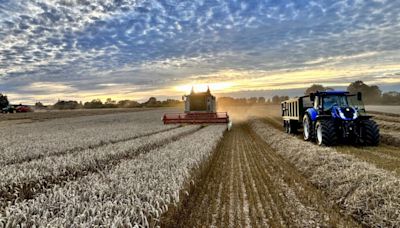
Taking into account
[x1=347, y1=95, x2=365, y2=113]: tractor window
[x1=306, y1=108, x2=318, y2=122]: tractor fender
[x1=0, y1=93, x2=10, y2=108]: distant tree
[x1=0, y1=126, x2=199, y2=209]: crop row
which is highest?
[x1=0, y1=93, x2=10, y2=108]: distant tree

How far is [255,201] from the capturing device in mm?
7508

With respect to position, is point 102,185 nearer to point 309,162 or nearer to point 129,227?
point 129,227

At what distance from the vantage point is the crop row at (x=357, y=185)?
6.01m

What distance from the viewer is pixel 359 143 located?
1531cm

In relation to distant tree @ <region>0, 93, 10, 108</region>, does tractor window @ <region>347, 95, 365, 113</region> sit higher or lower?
lower

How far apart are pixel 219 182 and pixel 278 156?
531cm

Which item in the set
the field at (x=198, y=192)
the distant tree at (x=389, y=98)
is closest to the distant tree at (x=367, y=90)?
the distant tree at (x=389, y=98)

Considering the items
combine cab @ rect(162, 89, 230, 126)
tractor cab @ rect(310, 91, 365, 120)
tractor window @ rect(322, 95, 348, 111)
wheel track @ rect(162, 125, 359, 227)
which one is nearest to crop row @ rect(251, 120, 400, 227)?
wheel track @ rect(162, 125, 359, 227)

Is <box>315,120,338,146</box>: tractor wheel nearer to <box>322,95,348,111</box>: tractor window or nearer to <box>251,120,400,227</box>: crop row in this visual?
<box>322,95,348,111</box>: tractor window

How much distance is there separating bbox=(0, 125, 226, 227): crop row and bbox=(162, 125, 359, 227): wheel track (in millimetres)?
534

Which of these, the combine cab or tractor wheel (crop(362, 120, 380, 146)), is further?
the combine cab

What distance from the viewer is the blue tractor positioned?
14398 mm

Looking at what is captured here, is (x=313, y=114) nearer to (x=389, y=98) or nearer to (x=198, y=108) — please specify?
(x=198, y=108)

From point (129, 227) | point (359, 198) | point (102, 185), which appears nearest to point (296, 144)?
point (359, 198)
